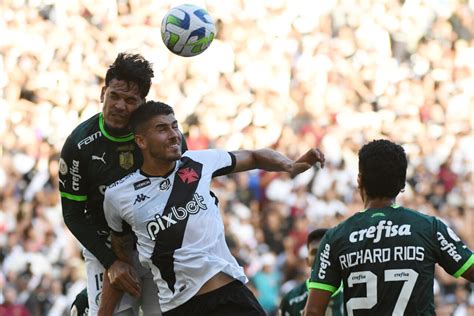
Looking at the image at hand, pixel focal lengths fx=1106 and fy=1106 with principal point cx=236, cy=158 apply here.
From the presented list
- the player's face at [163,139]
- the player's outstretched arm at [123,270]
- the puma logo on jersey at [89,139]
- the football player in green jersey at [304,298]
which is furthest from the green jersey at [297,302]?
the player's face at [163,139]

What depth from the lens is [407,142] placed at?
61.3 ft

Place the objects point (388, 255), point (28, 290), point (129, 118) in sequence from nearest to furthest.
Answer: point (388, 255), point (129, 118), point (28, 290)

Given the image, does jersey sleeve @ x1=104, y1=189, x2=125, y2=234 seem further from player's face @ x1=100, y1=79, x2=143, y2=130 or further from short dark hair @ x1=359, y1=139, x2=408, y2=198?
short dark hair @ x1=359, y1=139, x2=408, y2=198

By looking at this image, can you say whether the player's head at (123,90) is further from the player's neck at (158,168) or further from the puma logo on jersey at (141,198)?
the puma logo on jersey at (141,198)

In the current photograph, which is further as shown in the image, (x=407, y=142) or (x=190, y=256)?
(x=407, y=142)

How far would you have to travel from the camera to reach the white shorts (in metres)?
7.67

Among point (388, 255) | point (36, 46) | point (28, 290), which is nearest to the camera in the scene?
point (388, 255)

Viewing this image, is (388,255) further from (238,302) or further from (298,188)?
(298,188)

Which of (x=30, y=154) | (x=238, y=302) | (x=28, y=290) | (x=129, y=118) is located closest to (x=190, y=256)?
(x=238, y=302)

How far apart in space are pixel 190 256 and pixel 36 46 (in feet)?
39.4

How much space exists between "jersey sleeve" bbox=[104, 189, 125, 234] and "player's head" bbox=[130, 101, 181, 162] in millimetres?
343

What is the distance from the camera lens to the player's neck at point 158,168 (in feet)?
23.1

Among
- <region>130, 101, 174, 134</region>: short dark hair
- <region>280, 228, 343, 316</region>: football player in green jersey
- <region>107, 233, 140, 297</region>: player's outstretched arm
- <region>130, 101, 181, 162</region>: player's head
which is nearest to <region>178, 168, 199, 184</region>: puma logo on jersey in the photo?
<region>130, 101, 181, 162</region>: player's head

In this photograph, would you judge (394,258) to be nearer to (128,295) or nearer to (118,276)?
(118,276)
